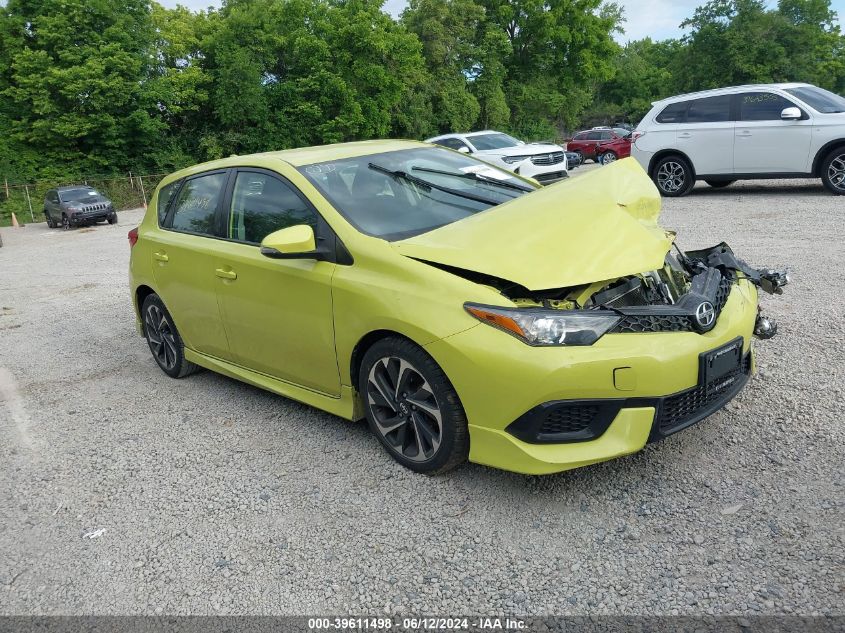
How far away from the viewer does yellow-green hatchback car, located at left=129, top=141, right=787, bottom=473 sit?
2934 millimetres

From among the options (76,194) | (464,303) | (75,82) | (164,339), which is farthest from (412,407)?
(75,82)

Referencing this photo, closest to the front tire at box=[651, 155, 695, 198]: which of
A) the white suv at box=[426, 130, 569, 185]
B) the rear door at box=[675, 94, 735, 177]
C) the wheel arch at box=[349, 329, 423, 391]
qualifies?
the rear door at box=[675, 94, 735, 177]

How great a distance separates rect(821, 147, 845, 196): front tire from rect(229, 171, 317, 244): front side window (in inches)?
401

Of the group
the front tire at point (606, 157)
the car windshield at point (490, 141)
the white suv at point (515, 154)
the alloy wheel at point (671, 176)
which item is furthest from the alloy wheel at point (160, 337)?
the front tire at point (606, 157)

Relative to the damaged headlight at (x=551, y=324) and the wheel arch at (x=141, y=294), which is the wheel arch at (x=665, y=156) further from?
the damaged headlight at (x=551, y=324)

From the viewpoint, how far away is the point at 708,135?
11.8 m

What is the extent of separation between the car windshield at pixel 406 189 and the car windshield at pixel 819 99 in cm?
866

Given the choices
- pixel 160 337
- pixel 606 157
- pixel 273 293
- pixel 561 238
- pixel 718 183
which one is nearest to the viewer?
pixel 561 238

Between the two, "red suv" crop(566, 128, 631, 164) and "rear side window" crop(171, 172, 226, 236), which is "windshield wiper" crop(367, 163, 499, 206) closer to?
"rear side window" crop(171, 172, 226, 236)

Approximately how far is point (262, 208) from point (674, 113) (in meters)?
10.2

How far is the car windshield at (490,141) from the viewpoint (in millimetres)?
17875

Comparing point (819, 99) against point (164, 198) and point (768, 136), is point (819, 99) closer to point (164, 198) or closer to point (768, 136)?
point (768, 136)

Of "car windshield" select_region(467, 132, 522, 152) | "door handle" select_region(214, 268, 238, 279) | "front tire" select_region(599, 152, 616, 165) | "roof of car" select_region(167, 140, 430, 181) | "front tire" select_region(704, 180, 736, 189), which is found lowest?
"front tire" select_region(704, 180, 736, 189)

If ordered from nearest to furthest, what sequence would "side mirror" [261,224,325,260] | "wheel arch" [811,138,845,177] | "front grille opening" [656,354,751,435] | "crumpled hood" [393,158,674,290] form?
1. "front grille opening" [656,354,751,435]
2. "crumpled hood" [393,158,674,290]
3. "side mirror" [261,224,325,260]
4. "wheel arch" [811,138,845,177]
